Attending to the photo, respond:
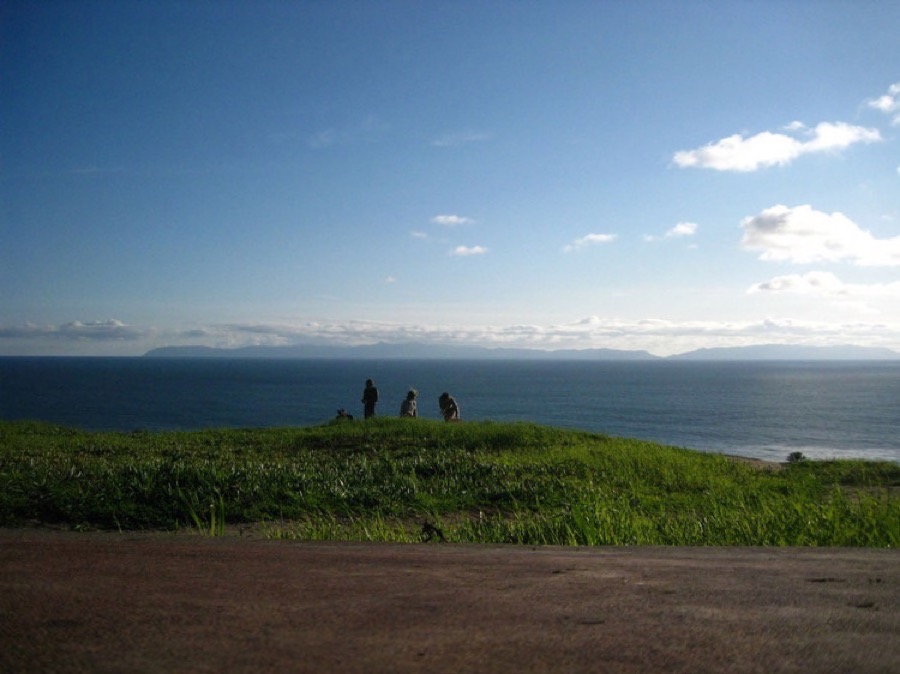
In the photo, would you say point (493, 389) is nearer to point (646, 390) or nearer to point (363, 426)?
point (646, 390)

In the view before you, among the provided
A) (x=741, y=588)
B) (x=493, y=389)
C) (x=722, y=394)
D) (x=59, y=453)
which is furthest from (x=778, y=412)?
(x=741, y=588)

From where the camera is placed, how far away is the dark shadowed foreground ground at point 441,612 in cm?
156

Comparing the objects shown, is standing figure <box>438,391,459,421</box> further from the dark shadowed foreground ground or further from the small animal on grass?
the dark shadowed foreground ground

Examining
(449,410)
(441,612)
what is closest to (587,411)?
(449,410)

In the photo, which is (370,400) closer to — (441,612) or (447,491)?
(447,491)

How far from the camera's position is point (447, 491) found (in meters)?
10.2

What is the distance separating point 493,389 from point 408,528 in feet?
421

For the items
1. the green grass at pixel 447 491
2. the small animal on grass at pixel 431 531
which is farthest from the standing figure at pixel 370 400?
the small animal on grass at pixel 431 531

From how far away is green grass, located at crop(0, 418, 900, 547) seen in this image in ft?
19.5

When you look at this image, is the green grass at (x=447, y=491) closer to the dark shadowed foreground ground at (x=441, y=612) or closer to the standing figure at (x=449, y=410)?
the dark shadowed foreground ground at (x=441, y=612)

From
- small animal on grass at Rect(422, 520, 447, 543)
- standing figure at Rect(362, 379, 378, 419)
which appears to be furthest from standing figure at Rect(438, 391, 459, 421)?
small animal on grass at Rect(422, 520, 447, 543)

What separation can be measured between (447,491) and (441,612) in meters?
8.38

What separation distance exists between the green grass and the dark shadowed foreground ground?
8.36 ft

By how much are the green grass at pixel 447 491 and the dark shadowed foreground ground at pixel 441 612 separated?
8.36 feet
